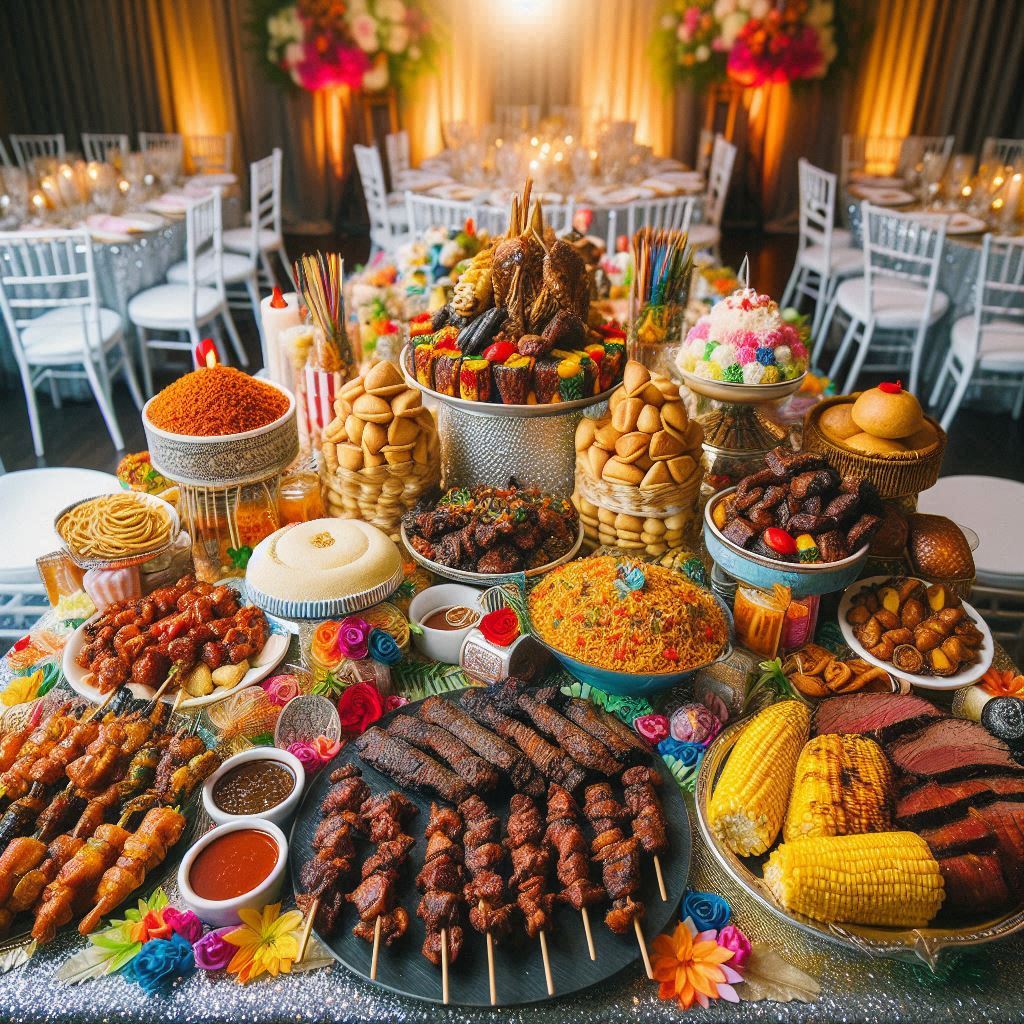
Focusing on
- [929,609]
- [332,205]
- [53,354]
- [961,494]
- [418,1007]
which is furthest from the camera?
[332,205]

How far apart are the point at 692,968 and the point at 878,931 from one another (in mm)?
327

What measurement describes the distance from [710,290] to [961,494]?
1656 mm

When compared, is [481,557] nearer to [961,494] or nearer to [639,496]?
[639,496]

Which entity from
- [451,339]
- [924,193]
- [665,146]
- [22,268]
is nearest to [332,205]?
[665,146]

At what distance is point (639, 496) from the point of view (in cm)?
215

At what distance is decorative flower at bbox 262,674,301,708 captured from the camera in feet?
6.10

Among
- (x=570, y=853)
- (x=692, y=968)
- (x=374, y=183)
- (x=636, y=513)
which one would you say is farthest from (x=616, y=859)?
(x=374, y=183)

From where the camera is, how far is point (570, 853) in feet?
5.01

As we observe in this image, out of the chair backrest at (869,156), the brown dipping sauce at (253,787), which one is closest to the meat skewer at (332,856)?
the brown dipping sauce at (253,787)

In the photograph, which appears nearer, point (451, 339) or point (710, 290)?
point (451, 339)

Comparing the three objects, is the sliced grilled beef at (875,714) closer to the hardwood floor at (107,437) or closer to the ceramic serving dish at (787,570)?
the ceramic serving dish at (787,570)

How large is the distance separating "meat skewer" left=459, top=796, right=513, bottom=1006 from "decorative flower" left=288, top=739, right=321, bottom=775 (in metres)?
0.33

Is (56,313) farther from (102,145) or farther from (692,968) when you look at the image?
(692,968)

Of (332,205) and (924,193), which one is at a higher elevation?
(924,193)
